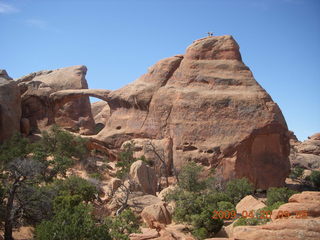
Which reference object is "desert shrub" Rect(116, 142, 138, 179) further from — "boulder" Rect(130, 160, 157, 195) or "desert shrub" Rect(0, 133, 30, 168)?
"desert shrub" Rect(0, 133, 30, 168)

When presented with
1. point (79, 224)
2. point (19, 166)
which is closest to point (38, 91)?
point (19, 166)

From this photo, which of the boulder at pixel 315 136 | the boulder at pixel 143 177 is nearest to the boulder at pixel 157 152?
the boulder at pixel 143 177

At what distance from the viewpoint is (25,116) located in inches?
1444

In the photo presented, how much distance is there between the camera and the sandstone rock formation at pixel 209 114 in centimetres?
2788

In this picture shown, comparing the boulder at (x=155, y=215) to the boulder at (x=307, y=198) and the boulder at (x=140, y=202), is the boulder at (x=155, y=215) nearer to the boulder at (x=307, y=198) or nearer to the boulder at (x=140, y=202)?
the boulder at (x=140, y=202)

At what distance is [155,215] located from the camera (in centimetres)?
1762

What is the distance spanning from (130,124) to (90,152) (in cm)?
482

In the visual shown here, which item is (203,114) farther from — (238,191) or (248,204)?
(248,204)

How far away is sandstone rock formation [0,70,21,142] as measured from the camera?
104 feet

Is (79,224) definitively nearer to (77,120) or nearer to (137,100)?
(137,100)

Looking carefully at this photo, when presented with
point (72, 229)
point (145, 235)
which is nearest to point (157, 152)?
point (145, 235)

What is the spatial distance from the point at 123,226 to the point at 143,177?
324 inches

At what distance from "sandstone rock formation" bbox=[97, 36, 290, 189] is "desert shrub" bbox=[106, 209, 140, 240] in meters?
12.2

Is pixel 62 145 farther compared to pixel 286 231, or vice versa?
pixel 62 145
